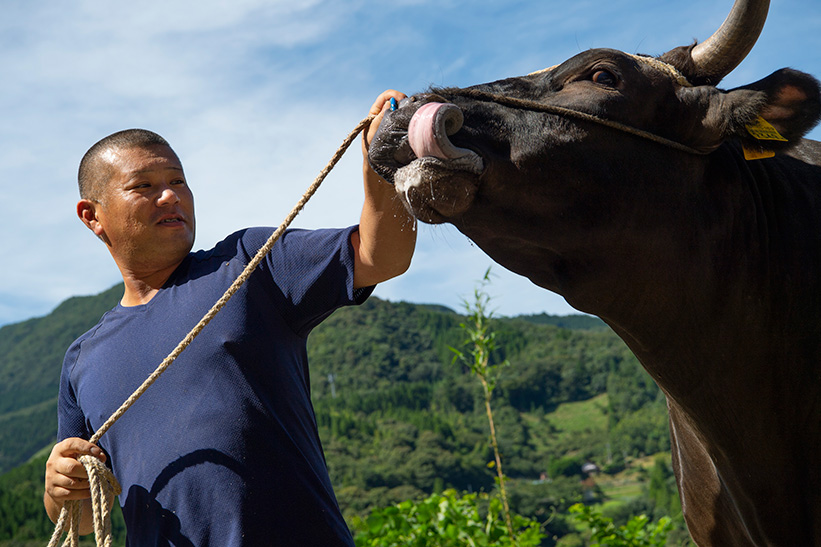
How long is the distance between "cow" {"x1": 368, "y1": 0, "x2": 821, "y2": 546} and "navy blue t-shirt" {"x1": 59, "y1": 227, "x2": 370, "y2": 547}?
707 mm

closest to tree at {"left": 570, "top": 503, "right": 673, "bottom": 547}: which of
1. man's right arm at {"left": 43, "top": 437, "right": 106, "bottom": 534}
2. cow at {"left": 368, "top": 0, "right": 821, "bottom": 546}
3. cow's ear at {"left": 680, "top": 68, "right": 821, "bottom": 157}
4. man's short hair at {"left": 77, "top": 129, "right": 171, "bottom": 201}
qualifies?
cow at {"left": 368, "top": 0, "right": 821, "bottom": 546}

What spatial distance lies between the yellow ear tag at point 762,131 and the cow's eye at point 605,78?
1.55 feet

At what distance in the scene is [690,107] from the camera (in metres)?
2.59

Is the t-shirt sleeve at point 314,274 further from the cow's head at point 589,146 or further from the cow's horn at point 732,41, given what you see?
the cow's horn at point 732,41

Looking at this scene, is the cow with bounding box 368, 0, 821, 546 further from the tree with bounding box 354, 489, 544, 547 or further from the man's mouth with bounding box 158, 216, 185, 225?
the tree with bounding box 354, 489, 544, 547

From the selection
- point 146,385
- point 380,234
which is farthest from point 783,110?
point 146,385

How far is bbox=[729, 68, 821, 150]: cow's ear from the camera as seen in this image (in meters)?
2.54

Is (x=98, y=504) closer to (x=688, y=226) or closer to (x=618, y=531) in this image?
(x=688, y=226)

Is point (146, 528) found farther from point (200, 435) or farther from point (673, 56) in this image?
point (673, 56)

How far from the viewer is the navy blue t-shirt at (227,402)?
2516 mm

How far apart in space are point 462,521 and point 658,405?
Result: 3993 inches

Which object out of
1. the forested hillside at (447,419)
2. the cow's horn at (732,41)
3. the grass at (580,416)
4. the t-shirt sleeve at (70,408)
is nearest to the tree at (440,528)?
the t-shirt sleeve at (70,408)

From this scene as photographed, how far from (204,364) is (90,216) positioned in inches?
37.7

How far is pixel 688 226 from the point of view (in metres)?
2.60
